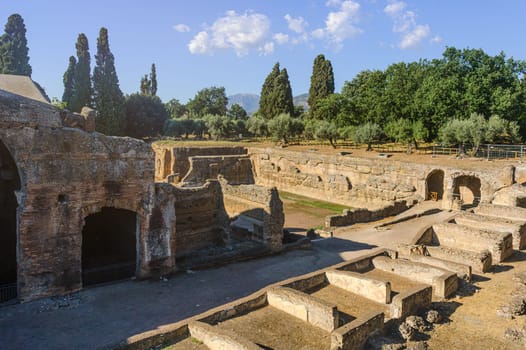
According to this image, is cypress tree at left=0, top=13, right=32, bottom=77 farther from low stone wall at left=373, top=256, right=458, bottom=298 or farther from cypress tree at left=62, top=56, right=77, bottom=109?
low stone wall at left=373, top=256, right=458, bottom=298

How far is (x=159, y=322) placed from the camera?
30.3 feet

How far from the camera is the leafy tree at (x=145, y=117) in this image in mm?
49188

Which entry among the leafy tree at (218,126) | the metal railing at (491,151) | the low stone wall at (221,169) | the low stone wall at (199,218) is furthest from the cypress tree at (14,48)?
the metal railing at (491,151)

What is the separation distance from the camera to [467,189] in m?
25.1

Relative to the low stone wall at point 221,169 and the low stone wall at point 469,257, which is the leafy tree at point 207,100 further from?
the low stone wall at point 469,257

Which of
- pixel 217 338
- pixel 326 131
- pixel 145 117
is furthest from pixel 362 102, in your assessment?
pixel 217 338

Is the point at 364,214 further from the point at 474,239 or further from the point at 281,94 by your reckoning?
the point at 281,94

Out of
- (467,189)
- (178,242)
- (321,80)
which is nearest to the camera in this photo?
(178,242)

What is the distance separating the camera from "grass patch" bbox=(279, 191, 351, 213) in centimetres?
2782

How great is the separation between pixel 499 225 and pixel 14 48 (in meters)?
48.9

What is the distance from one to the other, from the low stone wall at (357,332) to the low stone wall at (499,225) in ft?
29.8

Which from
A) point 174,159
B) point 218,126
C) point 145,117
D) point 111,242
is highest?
point 145,117

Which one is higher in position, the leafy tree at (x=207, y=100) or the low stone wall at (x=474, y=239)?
the leafy tree at (x=207, y=100)

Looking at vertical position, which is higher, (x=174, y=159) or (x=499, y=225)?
(x=174, y=159)
